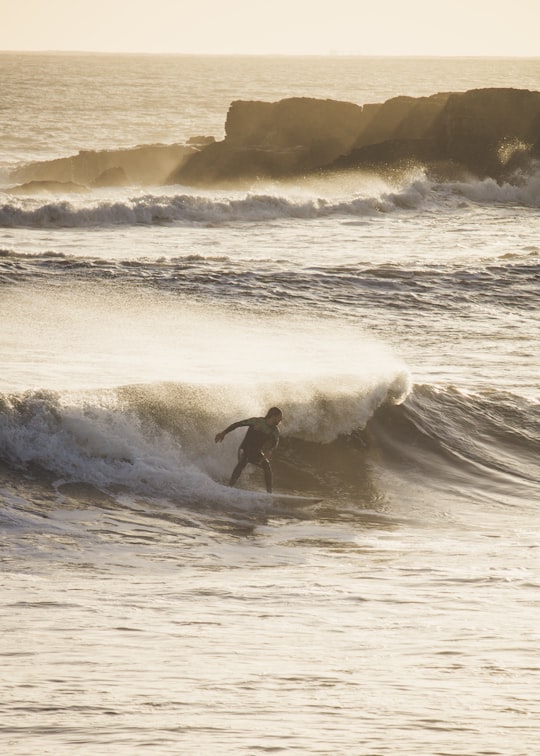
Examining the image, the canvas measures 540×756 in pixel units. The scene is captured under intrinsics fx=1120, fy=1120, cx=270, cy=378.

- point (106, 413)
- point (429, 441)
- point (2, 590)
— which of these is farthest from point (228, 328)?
point (2, 590)

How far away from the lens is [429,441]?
584 inches

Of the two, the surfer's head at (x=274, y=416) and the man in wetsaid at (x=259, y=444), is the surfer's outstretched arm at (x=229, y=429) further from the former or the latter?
the surfer's head at (x=274, y=416)

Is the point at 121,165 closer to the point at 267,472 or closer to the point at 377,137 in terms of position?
the point at 377,137

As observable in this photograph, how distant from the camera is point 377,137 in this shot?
4478cm

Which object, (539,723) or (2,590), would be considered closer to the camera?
(539,723)

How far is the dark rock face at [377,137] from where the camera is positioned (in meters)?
42.1

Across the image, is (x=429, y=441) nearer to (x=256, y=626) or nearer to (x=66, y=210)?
(x=256, y=626)

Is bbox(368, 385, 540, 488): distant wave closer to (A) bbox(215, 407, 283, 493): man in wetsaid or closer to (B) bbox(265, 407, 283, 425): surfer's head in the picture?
(A) bbox(215, 407, 283, 493): man in wetsaid

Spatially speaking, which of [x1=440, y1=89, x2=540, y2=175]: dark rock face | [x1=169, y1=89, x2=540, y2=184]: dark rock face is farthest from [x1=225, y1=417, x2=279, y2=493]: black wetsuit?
[x1=440, y1=89, x2=540, y2=175]: dark rock face

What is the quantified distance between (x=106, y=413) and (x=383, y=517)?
3.31m

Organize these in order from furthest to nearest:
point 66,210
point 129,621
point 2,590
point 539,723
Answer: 1. point 66,210
2. point 2,590
3. point 129,621
4. point 539,723

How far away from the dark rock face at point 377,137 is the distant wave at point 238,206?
160 cm

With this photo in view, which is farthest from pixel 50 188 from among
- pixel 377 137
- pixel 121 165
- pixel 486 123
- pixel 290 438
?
Answer: pixel 290 438

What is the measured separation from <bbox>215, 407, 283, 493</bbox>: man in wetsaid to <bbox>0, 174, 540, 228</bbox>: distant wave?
67.9ft
